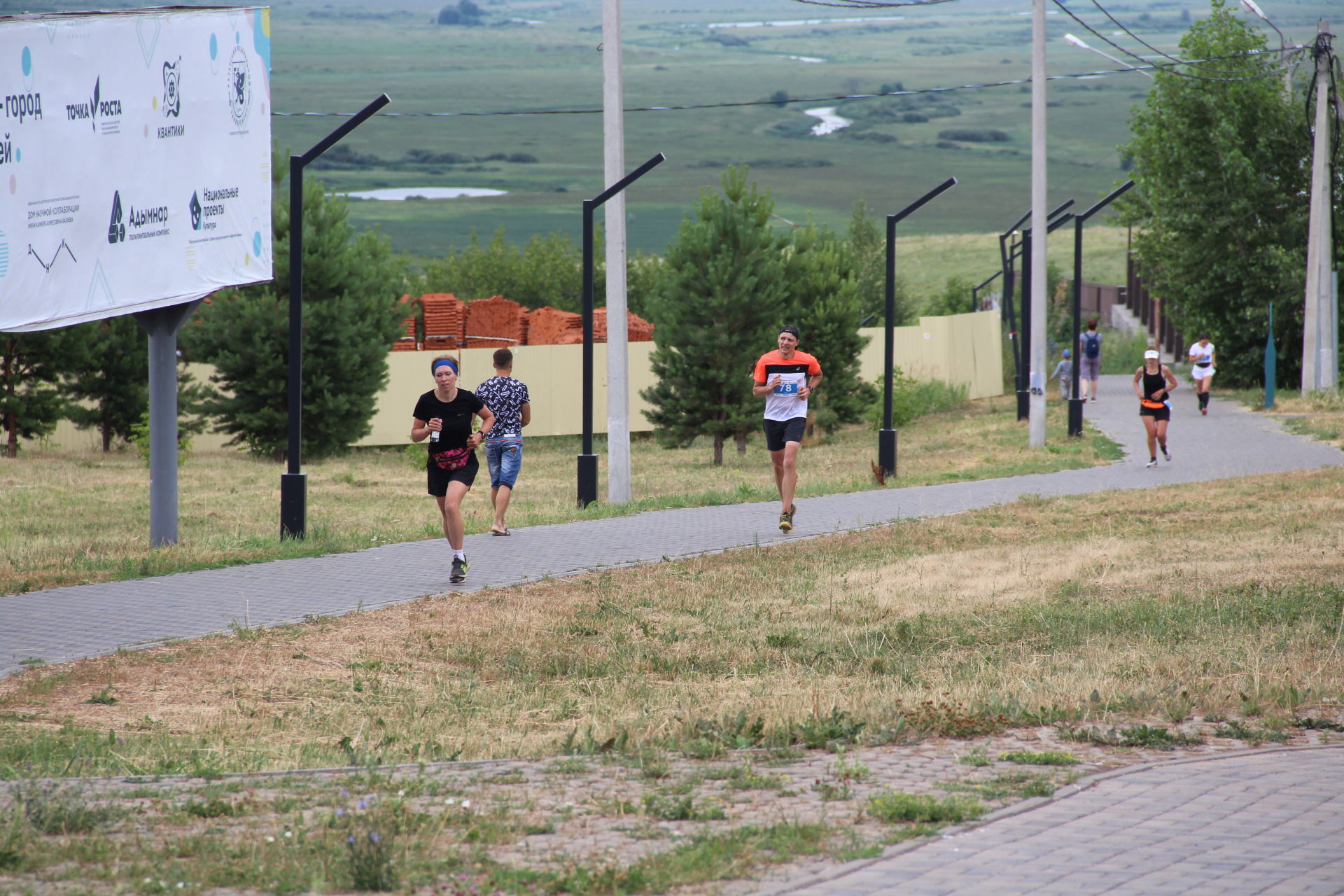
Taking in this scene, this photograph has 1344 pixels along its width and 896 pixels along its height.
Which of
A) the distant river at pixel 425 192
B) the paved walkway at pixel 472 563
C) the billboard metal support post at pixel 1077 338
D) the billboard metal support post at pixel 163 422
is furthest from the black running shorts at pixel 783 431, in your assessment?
the distant river at pixel 425 192

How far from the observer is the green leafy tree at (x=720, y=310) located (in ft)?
94.7

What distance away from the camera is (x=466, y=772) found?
5.84 metres

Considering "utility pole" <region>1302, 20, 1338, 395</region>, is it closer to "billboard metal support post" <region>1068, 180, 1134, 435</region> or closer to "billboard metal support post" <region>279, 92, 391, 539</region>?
"billboard metal support post" <region>1068, 180, 1134, 435</region>

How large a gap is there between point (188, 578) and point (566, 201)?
153 m

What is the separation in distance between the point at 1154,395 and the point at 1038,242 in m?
4.64

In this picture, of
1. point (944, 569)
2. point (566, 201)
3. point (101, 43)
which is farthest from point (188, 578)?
point (566, 201)

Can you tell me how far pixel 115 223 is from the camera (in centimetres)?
1220

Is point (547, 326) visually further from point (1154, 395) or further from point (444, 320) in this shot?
point (1154, 395)

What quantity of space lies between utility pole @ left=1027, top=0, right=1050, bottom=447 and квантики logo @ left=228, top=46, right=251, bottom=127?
13322 mm

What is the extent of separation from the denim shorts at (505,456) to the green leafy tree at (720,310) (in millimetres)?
15531

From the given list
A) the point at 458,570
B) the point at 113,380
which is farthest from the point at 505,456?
the point at 113,380

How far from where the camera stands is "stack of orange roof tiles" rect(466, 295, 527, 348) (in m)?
43.0

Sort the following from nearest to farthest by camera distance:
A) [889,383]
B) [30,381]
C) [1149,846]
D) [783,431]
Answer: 1. [1149,846]
2. [783,431]
3. [889,383]
4. [30,381]

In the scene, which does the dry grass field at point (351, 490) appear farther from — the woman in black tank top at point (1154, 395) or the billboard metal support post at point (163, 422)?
the woman in black tank top at point (1154, 395)
